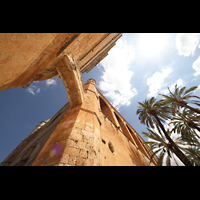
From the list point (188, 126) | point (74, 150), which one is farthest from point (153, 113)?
point (74, 150)

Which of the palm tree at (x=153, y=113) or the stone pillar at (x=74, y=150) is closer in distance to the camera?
the stone pillar at (x=74, y=150)

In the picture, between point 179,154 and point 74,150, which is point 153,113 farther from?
point 74,150

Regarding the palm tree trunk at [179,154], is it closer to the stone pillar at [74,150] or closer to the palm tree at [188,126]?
the palm tree at [188,126]

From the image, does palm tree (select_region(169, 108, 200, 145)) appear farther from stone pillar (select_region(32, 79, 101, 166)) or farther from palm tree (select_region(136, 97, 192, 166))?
stone pillar (select_region(32, 79, 101, 166))

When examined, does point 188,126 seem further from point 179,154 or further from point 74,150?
point 74,150

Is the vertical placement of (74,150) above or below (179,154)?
above

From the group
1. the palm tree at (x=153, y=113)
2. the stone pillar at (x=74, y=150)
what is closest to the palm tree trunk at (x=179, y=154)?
the palm tree at (x=153, y=113)

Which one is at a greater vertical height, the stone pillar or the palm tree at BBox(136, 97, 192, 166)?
the palm tree at BBox(136, 97, 192, 166)

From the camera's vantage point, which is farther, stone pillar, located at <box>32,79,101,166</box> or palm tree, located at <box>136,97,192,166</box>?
palm tree, located at <box>136,97,192,166</box>

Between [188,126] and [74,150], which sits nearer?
[74,150]

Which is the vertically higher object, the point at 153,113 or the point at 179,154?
the point at 153,113

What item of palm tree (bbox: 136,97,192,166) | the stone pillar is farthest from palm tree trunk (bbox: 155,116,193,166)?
the stone pillar
